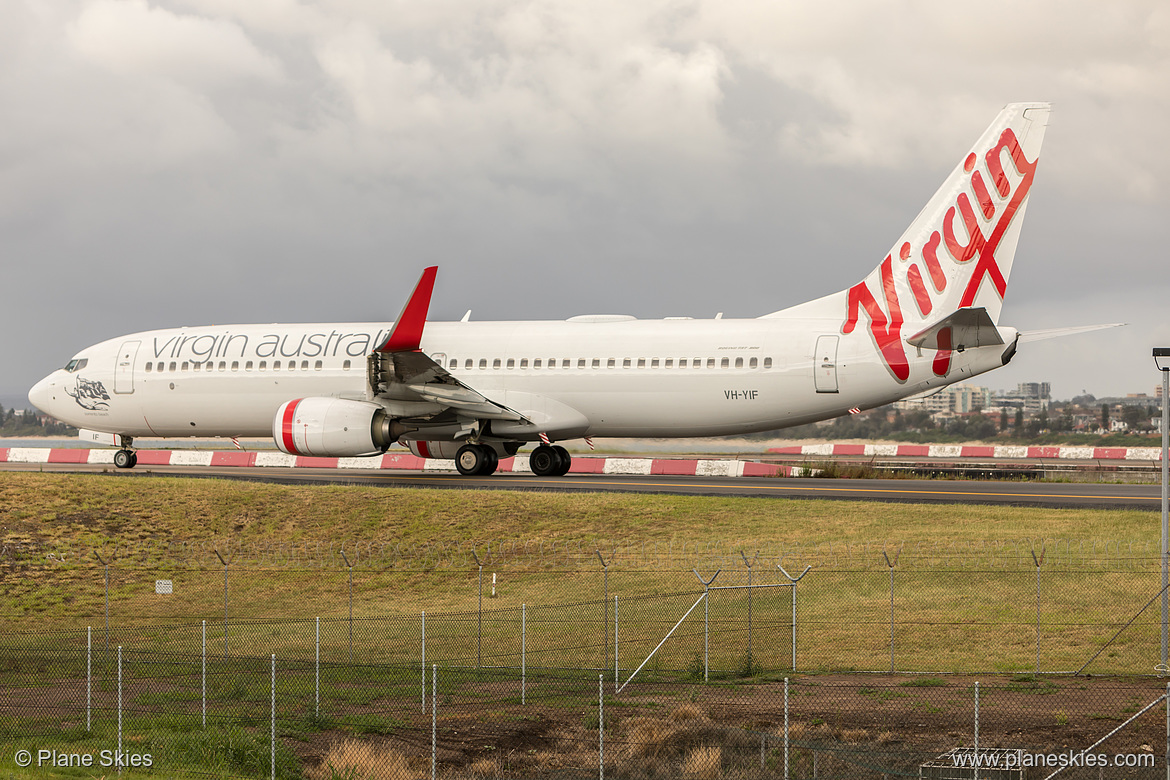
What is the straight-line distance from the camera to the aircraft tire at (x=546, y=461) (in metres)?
35.6

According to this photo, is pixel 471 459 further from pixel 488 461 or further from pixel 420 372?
pixel 420 372

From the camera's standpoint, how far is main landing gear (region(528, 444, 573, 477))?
3559cm

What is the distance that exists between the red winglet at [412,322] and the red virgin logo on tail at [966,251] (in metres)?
10.7

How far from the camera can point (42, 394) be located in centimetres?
3962

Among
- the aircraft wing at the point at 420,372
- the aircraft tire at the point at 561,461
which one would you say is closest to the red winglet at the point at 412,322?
the aircraft wing at the point at 420,372

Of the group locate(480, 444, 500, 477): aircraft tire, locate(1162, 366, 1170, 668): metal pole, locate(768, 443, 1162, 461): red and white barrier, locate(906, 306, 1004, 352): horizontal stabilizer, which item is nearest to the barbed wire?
locate(1162, 366, 1170, 668): metal pole

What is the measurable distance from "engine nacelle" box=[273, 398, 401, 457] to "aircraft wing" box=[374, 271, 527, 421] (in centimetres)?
84

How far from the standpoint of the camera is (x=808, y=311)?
3275cm

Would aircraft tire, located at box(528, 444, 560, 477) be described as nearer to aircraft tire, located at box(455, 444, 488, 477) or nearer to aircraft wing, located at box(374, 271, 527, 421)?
aircraft tire, located at box(455, 444, 488, 477)

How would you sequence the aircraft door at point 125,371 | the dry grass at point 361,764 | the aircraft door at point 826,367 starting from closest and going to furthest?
the dry grass at point 361,764 → the aircraft door at point 826,367 → the aircraft door at point 125,371

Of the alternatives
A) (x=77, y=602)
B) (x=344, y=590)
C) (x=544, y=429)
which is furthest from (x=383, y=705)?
(x=544, y=429)

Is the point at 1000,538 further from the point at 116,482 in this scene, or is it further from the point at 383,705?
the point at 116,482

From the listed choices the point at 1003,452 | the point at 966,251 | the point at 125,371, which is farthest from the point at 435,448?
the point at 1003,452

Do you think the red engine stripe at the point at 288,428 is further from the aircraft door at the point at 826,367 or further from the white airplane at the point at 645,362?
the aircraft door at the point at 826,367
